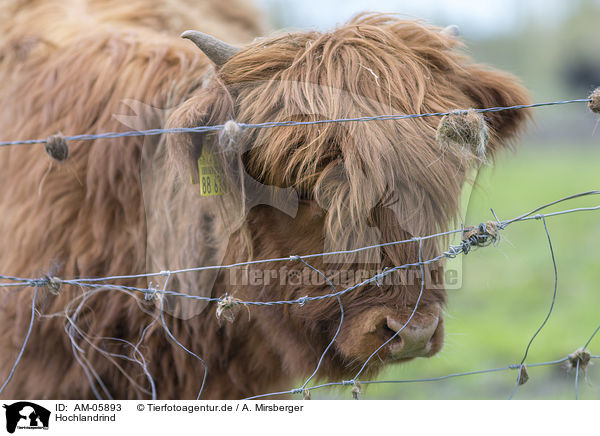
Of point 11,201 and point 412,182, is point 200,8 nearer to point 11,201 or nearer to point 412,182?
point 11,201

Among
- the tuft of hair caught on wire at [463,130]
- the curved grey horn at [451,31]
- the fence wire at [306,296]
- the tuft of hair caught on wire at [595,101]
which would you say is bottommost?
the fence wire at [306,296]

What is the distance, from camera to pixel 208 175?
2.13 metres

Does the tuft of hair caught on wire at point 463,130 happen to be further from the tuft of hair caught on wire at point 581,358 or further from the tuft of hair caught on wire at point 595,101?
the tuft of hair caught on wire at point 581,358

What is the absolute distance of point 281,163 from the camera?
204 cm

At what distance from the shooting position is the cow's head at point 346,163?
198cm

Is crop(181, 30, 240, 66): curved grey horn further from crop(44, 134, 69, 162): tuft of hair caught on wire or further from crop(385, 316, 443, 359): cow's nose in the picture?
crop(385, 316, 443, 359): cow's nose

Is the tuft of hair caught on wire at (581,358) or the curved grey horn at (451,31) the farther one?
the curved grey horn at (451,31)
